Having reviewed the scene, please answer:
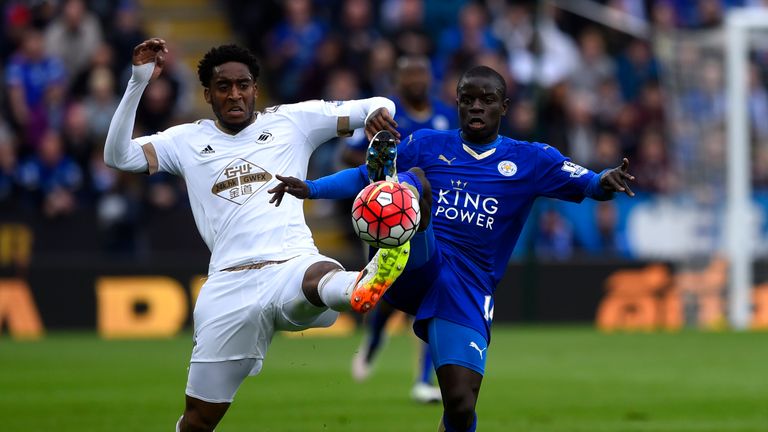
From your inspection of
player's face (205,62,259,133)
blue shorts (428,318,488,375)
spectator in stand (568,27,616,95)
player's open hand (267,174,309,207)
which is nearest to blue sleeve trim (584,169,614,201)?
blue shorts (428,318,488,375)

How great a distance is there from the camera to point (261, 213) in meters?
7.52

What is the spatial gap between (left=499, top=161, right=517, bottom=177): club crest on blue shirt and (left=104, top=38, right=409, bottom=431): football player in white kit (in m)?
0.69

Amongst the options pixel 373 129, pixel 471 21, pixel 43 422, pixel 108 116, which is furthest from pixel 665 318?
pixel 373 129

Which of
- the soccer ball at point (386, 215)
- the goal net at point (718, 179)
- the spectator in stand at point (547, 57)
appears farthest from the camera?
the spectator in stand at point (547, 57)

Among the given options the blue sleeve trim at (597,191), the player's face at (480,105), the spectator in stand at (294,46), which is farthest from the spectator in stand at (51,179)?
the blue sleeve trim at (597,191)

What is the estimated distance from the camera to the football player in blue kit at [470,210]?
7504 mm

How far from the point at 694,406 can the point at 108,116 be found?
1048cm

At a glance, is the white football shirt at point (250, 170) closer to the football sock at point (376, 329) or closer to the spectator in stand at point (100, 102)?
the football sock at point (376, 329)

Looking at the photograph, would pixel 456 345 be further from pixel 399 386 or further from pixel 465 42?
pixel 465 42

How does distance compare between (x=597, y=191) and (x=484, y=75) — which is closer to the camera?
(x=597, y=191)

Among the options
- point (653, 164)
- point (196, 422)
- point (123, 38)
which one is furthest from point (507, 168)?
point (653, 164)

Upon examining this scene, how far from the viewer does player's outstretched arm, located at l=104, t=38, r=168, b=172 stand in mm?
7492

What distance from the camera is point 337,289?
273 inches

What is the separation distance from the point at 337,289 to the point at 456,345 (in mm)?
882
